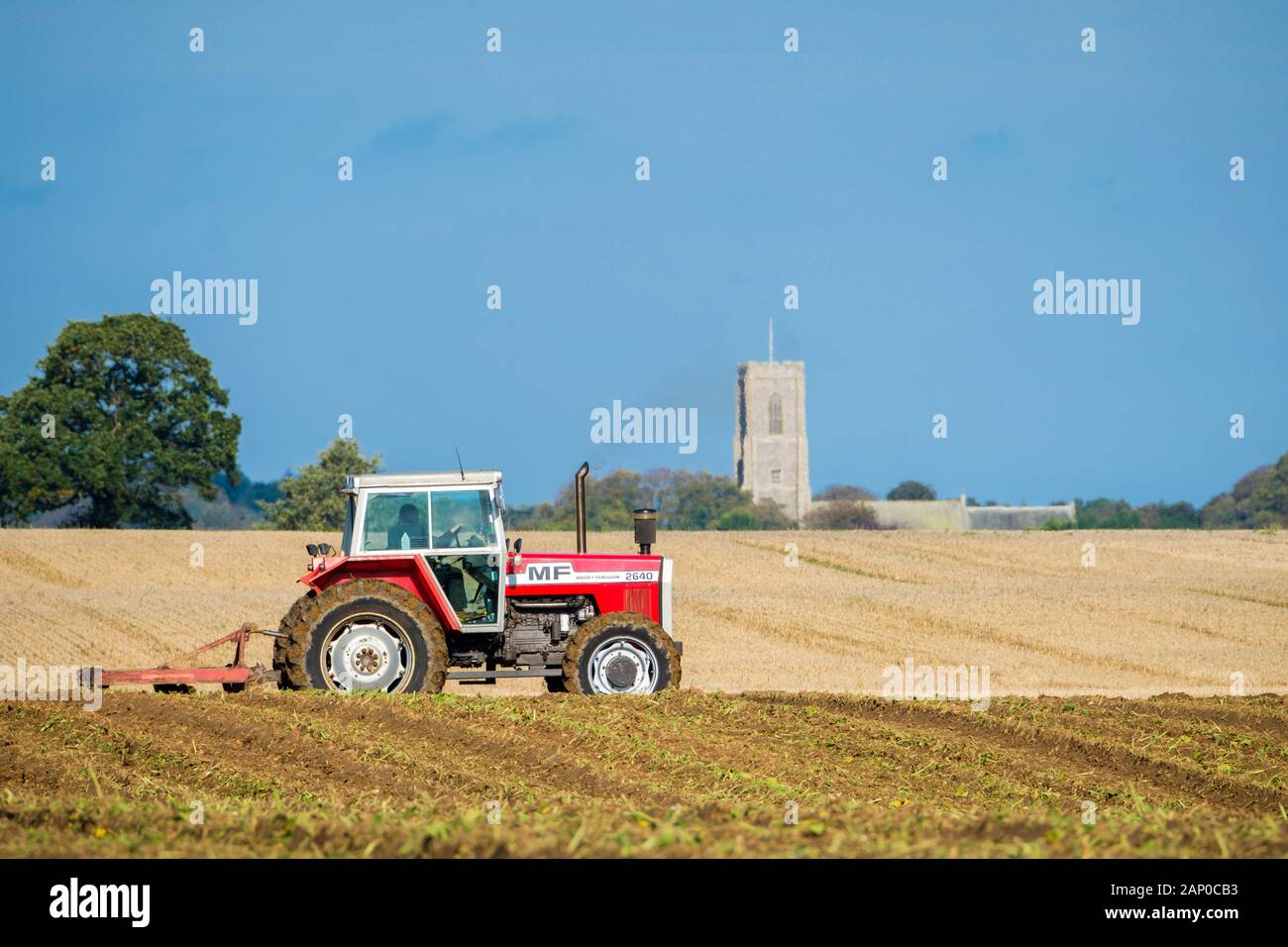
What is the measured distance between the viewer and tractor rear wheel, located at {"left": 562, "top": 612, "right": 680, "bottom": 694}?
47.0ft

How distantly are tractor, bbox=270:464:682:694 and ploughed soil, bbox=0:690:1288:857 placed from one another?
2.21ft

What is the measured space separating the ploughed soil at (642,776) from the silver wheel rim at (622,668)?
67cm

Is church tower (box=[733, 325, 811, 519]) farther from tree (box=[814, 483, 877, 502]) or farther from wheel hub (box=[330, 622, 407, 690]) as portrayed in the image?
wheel hub (box=[330, 622, 407, 690])

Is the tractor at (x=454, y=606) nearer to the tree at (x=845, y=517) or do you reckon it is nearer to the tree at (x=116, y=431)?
the tree at (x=116, y=431)

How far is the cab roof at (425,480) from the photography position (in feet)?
46.6

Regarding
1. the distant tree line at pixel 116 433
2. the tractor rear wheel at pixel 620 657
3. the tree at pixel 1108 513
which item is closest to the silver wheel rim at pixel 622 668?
the tractor rear wheel at pixel 620 657

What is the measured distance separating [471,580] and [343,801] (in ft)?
17.5

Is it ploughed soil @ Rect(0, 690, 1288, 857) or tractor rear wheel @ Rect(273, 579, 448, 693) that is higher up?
tractor rear wheel @ Rect(273, 579, 448, 693)

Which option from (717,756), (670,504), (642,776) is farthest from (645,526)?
(670,504)

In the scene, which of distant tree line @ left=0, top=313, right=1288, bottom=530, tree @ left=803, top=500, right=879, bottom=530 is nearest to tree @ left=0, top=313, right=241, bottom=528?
distant tree line @ left=0, top=313, right=1288, bottom=530

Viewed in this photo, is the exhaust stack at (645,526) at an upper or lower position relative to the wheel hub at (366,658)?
upper

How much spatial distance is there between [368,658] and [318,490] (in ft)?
185
